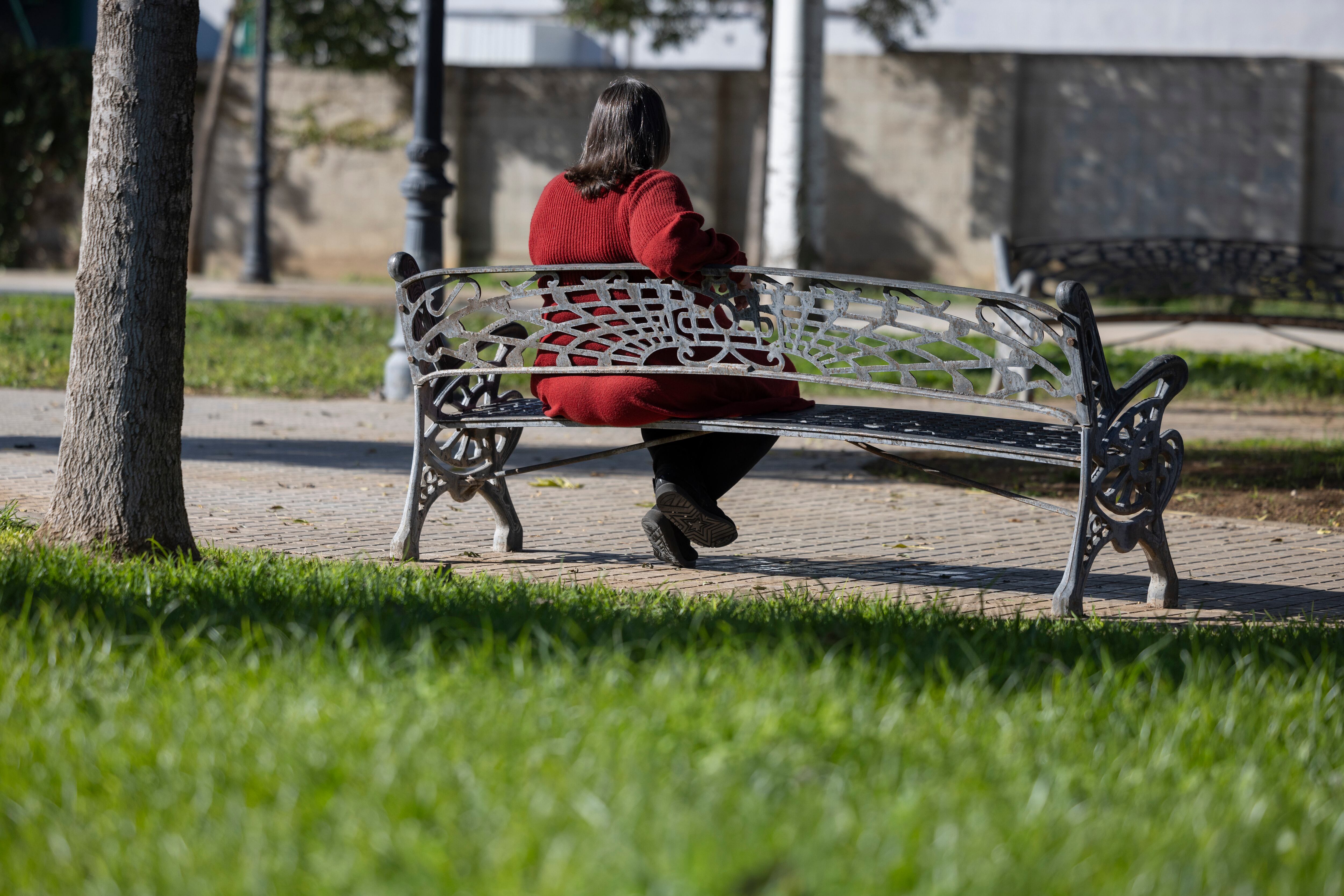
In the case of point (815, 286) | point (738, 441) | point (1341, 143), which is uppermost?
point (1341, 143)

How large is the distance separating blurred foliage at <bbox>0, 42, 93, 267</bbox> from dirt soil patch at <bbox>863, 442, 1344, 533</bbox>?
1938 centimetres

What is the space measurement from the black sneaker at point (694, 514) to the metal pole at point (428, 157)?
15.6ft

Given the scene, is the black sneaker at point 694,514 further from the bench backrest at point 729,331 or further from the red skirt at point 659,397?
the bench backrest at point 729,331

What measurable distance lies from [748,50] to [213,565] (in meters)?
31.4

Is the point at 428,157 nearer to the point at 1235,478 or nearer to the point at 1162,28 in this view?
the point at 1235,478

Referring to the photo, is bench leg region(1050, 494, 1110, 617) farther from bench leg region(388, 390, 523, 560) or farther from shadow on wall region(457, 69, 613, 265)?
shadow on wall region(457, 69, 613, 265)

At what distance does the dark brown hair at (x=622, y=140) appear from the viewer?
15.0 ft

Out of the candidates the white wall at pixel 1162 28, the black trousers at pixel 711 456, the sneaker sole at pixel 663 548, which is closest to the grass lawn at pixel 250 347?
the sneaker sole at pixel 663 548

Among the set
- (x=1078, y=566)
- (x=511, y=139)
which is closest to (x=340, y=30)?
(x=511, y=139)

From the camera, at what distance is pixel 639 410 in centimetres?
462

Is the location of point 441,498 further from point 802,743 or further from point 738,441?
point 802,743

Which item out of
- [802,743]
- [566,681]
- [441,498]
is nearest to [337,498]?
[441,498]

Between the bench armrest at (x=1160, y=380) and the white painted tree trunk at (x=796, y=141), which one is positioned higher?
the white painted tree trunk at (x=796, y=141)

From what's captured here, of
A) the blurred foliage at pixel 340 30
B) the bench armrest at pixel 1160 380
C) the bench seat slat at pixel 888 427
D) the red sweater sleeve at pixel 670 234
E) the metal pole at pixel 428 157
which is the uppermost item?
the blurred foliage at pixel 340 30
